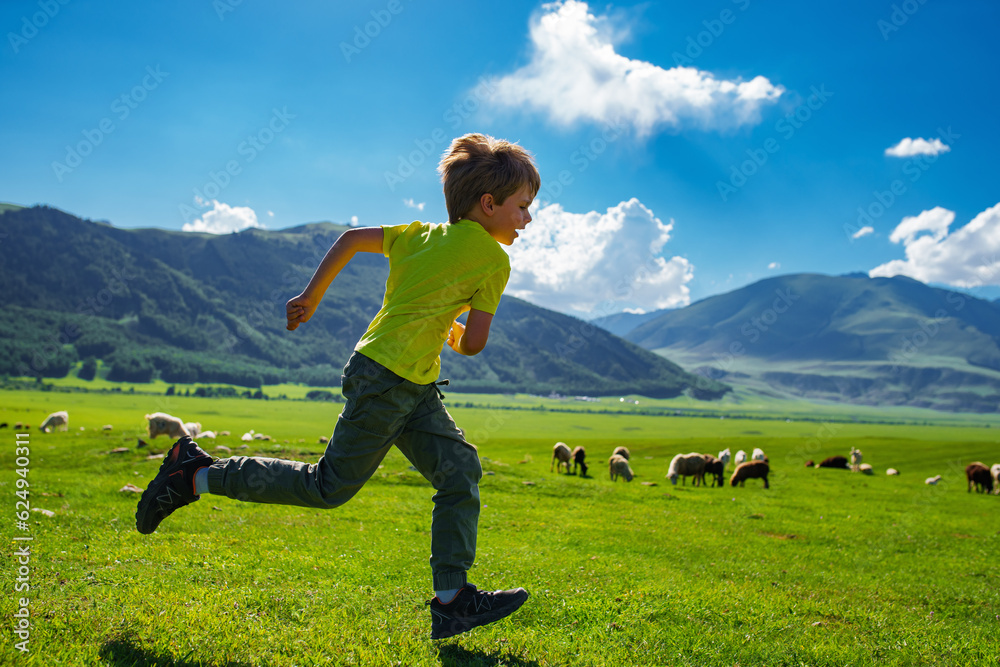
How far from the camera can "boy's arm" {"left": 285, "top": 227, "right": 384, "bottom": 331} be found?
4570 millimetres

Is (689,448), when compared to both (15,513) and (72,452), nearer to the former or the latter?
(72,452)

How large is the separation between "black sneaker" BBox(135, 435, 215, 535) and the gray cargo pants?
7.5 inches

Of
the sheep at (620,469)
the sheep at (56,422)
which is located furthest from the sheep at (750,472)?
the sheep at (56,422)

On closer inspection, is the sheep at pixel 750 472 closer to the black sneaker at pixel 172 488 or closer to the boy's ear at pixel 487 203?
the boy's ear at pixel 487 203

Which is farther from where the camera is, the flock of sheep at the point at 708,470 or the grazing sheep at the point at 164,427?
the grazing sheep at the point at 164,427

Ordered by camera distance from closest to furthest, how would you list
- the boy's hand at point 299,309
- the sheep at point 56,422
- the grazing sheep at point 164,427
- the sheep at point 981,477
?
the boy's hand at point 299,309 < the grazing sheep at point 164,427 < the sheep at point 981,477 < the sheep at point 56,422

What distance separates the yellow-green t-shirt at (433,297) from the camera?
428 cm

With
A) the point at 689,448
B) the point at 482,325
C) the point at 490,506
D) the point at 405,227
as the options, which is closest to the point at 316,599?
the point at 482,325

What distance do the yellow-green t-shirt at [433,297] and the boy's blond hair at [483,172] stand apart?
282 millimetres

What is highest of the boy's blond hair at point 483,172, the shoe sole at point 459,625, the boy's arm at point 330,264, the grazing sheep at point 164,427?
the boy's blond hair at point 483,172

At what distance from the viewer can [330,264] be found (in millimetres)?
4742

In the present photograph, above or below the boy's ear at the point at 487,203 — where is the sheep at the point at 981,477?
below

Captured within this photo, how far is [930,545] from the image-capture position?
13.5 meters

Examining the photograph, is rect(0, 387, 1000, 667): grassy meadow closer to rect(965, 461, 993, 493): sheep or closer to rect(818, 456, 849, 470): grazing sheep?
rect(965, 461, 993, 493): sheep
